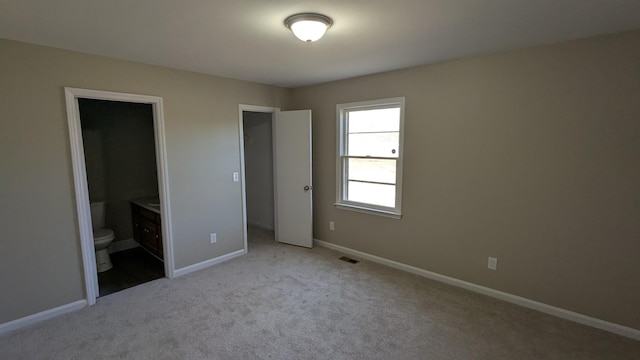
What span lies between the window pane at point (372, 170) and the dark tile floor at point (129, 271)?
2.72 metres

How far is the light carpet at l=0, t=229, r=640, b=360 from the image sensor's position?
7.14ft

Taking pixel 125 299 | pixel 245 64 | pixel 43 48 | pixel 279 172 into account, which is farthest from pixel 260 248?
pixel 43 48

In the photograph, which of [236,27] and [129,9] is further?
[236,27]

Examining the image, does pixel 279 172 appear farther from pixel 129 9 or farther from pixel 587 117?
pixel 587 117

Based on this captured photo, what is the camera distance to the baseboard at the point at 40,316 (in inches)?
95.8

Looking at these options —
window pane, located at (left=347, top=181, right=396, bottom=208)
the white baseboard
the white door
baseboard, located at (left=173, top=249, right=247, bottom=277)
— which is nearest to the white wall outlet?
the white baseboard

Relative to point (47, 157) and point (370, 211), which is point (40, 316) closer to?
point (47, 157)

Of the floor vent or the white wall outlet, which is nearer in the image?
the white wall outlet

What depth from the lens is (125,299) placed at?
115 inches

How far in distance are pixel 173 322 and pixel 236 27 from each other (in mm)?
2473

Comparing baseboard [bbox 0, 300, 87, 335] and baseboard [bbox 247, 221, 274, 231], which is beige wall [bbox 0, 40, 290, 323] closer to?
baseboard [bbox 0, 300, 87, 335]

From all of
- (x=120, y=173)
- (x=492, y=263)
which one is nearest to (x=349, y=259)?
(x=492, y=263)

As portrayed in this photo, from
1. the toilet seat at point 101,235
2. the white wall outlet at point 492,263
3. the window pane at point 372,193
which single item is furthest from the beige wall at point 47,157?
the white wall outlet at point 492,263

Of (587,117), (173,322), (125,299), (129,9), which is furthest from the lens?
(125,299)
